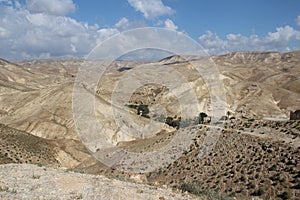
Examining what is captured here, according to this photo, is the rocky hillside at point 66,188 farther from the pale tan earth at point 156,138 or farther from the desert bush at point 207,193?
the pale tan earth at point 156,138

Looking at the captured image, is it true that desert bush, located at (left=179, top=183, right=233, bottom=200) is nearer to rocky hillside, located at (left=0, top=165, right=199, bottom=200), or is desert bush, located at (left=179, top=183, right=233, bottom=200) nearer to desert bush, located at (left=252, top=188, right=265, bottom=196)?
rocky hillside, located at (left=0, top=165, right=199, bottom=200)

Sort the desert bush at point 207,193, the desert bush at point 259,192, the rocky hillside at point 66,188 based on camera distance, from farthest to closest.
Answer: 1. the desert bush at point 259,192
2. the desert bush at point 207,193
3. the rocky hillside at point 66,188

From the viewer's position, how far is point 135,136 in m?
76.4

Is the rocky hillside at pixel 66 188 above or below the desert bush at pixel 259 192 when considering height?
above

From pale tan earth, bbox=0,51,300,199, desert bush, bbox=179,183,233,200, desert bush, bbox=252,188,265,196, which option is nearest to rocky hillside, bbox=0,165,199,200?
desert bush, bbox=179,183,233,200

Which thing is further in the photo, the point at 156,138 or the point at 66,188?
the point at 156,138

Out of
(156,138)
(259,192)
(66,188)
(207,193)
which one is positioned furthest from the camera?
(156,138)

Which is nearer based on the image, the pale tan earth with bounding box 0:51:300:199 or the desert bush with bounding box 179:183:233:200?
the desert bush with bounding box 179:183:233:200

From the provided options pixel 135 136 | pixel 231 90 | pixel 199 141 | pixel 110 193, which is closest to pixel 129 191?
pixel 110 193

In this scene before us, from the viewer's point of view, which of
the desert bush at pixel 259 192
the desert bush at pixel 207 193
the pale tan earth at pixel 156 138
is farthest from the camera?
the pale tan earth at pixel 156 138

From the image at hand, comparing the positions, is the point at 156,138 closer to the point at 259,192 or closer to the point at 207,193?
the point at 259,192

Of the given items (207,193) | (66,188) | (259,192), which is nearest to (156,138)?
(259,192)

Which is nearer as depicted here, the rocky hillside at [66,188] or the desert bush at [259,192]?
the rocky hillside at [66,188]

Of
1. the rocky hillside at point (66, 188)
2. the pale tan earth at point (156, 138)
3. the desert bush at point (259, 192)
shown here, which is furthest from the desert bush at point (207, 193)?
the desert bush at point (259, 192)
